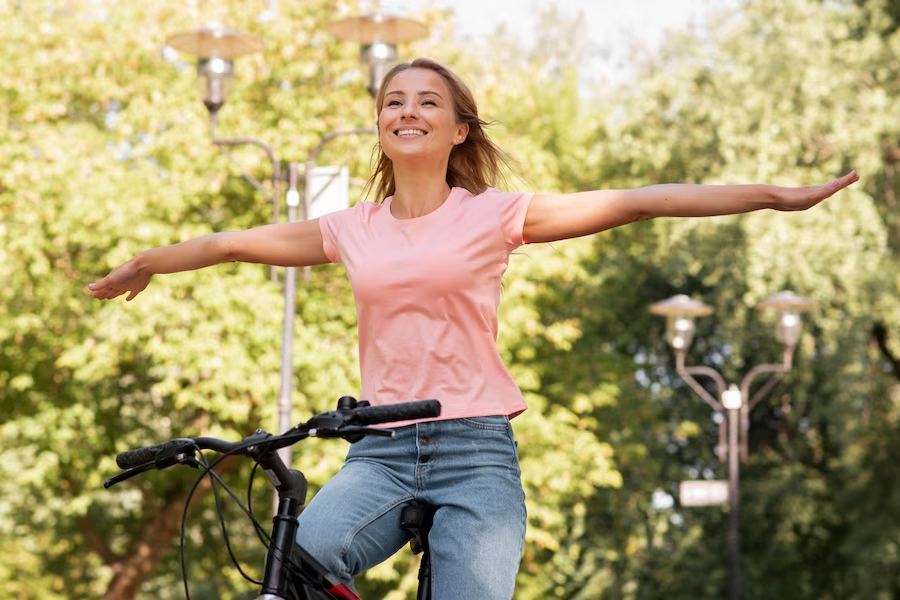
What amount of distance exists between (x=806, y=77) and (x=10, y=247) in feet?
35.4

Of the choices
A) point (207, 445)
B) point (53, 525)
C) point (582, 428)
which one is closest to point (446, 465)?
point (207, 445)

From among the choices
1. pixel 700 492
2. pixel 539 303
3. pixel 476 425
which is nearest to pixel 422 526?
pixel 476 425

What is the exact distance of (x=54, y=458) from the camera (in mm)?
16250

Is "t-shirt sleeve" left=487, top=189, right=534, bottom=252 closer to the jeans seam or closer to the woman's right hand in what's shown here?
the jeans seam

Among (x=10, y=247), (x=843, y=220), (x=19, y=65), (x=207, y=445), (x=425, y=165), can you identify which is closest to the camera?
(x=207, y=445)

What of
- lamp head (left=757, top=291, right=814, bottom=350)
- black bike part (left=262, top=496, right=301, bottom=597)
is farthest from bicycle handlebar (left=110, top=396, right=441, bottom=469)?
lamp head (left=757, top=291, right=814, bottom=350)

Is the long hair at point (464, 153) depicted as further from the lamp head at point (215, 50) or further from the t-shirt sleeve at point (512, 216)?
the lamp head at point (215, 50)

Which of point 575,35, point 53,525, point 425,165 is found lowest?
point 53,525

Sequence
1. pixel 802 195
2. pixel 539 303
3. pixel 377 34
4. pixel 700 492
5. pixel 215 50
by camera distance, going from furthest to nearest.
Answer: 1. pixel 539 303
2. pixel 700 492
3. pixel 215 50
4. pixel 377 34
5. pixel 802 195

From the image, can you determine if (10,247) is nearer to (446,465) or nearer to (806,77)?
(806,77)

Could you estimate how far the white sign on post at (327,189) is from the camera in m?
10.8

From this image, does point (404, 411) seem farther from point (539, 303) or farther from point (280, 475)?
point (539, 303)

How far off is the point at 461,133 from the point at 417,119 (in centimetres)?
19

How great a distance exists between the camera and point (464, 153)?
3619mm
